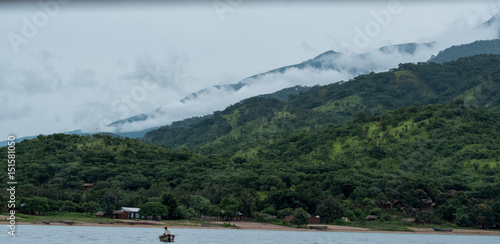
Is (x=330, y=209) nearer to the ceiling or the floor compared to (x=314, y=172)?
nearer to the floor

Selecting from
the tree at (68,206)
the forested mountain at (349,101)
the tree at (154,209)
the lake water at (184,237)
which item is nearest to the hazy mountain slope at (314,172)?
the tree at (68,206)

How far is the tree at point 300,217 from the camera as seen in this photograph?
58816 millimetres

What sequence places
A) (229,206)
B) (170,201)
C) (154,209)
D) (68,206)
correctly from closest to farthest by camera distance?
(154,209) < (170,201) < (68,206) < (229,206)

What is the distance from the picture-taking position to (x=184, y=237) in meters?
47.4

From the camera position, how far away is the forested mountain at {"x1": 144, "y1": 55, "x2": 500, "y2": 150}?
12825 cm

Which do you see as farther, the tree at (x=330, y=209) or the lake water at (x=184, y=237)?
the tree at (x=330, y=209)

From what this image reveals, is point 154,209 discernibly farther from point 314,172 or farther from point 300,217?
point 314,172

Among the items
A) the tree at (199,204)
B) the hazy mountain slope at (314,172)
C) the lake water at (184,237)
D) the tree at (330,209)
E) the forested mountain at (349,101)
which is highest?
the forested mountain at (349,101)

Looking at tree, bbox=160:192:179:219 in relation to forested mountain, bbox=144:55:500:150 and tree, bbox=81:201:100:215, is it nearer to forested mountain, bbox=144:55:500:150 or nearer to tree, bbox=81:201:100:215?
tree, bbox=81:201:100:215

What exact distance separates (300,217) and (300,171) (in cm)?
2154

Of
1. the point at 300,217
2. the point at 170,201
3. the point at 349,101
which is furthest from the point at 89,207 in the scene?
the point at 349,101

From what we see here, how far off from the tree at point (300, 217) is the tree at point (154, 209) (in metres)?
12.7

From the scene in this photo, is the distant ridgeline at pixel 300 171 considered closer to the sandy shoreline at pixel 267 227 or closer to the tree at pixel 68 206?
the tree at pixel 68 206

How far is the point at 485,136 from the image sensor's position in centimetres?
8850
